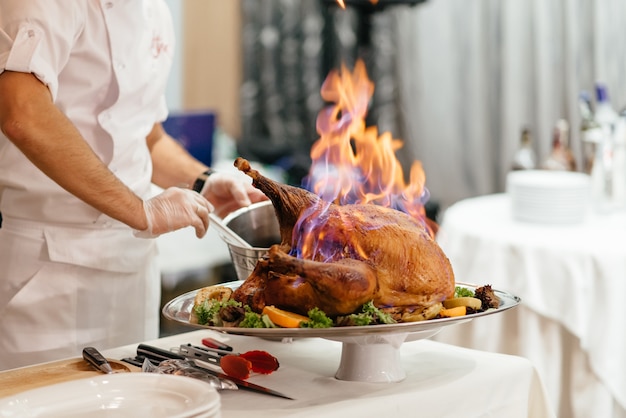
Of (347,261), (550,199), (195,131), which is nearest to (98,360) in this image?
(347,261)

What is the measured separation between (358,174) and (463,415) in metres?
0.45

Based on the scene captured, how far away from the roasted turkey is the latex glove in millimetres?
296

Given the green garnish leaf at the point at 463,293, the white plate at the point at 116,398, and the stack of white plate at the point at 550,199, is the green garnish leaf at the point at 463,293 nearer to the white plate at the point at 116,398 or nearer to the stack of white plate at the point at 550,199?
the white plate at the point at 116,398

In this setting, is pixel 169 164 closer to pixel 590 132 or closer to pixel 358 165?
pixel 358 165

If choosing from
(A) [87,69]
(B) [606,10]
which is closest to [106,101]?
(A) [87,69]

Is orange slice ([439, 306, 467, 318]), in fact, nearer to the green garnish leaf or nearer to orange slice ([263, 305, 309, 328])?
the green garnish leaf

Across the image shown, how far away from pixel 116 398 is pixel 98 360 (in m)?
0.23

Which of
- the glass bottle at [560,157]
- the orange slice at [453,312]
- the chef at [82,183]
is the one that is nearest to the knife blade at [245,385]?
the orange slice at [453,312]

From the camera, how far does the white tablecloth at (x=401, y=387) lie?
1.33 meters

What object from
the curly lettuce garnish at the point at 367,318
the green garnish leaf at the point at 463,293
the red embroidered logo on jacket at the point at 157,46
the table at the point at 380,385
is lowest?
the table at the point at 380,385

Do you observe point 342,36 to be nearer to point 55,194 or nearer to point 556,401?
point 556,401

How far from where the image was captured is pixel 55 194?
73.6 inches

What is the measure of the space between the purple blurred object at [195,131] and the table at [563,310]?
187 cm

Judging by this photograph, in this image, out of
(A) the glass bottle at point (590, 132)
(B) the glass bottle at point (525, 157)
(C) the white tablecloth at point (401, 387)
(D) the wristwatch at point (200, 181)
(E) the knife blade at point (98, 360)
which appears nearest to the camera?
(C) the white tablecloth at point (401, 387)
